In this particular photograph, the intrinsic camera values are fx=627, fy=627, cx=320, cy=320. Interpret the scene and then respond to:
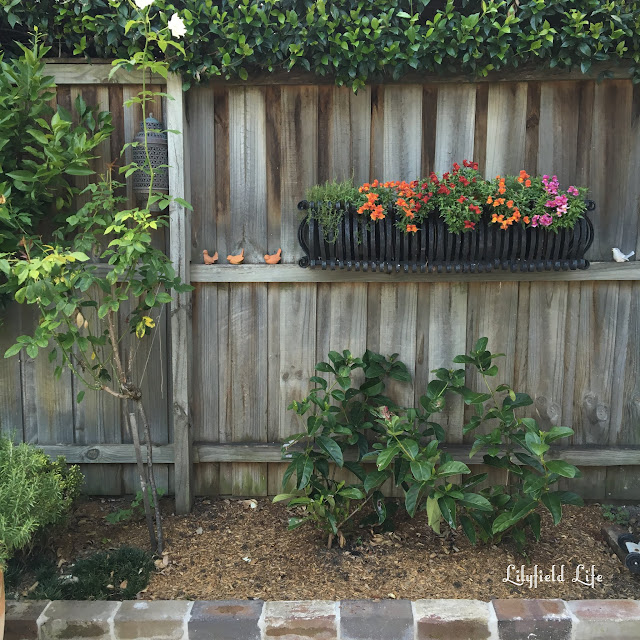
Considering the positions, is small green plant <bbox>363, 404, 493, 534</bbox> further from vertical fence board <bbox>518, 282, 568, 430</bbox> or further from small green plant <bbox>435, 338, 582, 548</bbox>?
vertical fence board <bbox>518, 282, 568, 430</bbox>

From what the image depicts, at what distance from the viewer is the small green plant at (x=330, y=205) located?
2.72 m

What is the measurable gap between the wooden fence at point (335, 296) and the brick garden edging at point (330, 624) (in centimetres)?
81

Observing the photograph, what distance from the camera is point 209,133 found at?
9.66 ft

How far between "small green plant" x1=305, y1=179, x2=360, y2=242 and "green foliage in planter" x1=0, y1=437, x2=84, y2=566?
1.54 meters

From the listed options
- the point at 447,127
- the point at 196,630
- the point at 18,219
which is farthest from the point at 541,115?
the point at 196,630

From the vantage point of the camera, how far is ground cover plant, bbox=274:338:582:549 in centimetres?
247

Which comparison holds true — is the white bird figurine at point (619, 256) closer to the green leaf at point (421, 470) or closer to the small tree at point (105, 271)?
the green leaf at point (421, 470)

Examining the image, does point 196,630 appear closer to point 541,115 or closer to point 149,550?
point 149,550

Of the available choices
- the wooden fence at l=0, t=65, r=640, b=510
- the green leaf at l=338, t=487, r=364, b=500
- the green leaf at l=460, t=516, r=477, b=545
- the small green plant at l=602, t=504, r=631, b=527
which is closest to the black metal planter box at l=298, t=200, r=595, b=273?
the wooden fence at l=0, t=65, r=640, b=510

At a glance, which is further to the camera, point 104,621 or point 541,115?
point 541,115

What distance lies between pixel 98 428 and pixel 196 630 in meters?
1.26

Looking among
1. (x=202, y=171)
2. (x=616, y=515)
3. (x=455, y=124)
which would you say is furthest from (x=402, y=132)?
(x=616, y=515)

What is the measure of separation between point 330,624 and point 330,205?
1.66 metres

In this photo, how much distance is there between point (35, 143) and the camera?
289cm
